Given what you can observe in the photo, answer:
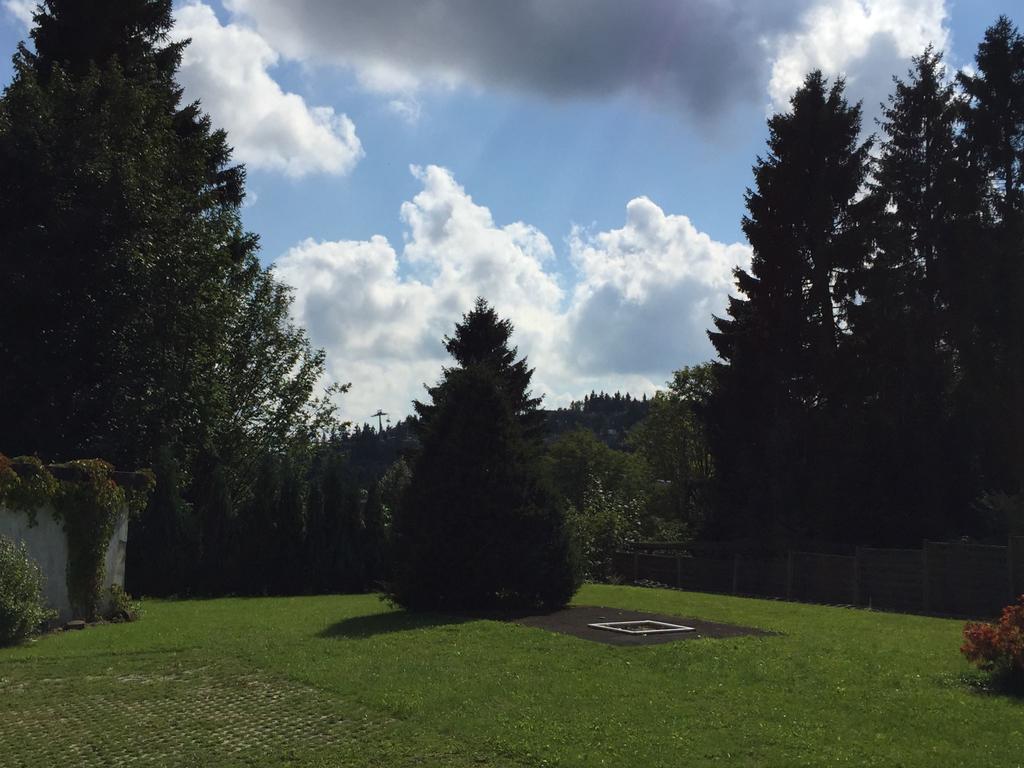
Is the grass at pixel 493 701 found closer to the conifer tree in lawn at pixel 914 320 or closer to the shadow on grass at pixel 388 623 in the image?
the shadow on grass at pixel 388 623

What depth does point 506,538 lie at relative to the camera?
643 inches

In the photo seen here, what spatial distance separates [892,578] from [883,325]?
14.3m

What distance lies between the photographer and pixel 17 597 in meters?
13.2

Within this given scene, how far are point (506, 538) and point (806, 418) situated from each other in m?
20.3

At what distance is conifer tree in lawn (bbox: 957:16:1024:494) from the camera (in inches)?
1204

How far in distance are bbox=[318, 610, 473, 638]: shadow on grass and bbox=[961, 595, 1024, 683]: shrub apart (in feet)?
24.7

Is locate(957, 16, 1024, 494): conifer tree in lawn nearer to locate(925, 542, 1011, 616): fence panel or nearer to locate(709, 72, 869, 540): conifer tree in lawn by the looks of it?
locate(709, 72, 869, 540): conifer tree in lawn

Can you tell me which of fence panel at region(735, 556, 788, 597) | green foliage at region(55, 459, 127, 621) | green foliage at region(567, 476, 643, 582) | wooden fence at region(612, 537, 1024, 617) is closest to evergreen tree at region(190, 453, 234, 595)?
green foliage at region(55, 459, 127, 621)

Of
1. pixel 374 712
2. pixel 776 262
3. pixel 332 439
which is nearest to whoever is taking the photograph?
pixel 374 712

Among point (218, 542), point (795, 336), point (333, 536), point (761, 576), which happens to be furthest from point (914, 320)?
point (218, 542)

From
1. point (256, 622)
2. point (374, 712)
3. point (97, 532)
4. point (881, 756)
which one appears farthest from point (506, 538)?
point (881, 756)

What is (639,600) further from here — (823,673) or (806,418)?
(806,418)

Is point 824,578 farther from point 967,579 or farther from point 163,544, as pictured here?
point 163,544

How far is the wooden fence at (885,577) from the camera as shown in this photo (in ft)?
61.4
